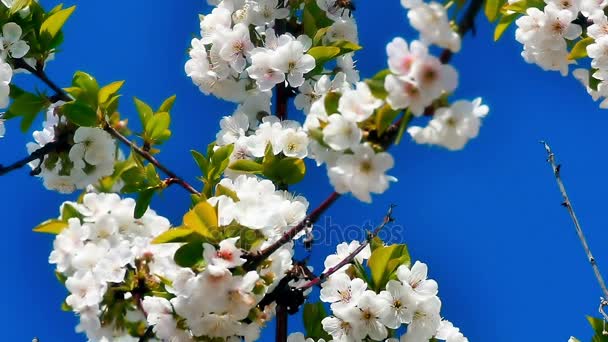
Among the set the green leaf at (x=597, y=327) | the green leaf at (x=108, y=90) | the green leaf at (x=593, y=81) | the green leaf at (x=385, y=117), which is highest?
the green leaf at (x=108, y=90)

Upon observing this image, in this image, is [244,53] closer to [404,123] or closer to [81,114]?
[81,114]

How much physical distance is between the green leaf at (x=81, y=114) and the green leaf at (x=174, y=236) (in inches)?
27.9

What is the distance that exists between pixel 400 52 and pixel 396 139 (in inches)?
7.1

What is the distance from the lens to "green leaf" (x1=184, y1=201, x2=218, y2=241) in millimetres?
1946

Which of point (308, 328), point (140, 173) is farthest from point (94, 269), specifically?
point (308, 328)

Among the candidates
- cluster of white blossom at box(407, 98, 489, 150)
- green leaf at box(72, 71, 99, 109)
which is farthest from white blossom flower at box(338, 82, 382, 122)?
green leaf at box(72, 71, 99, 109)

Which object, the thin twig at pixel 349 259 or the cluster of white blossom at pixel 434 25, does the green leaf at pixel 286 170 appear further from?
the cluster of white blossom at pixel 434 25

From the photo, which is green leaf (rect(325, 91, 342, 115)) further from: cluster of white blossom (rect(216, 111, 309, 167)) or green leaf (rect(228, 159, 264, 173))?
green leaf (rect(228, 159, 264, 173))

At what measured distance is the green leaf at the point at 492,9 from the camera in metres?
2.02

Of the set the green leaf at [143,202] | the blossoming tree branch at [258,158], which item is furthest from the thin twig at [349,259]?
the green leaf at [143,202]

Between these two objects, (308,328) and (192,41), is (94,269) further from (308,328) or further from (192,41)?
(192,41)

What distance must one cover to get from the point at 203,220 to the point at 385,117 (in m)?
0.64

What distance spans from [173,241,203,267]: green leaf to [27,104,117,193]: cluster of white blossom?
754 mm

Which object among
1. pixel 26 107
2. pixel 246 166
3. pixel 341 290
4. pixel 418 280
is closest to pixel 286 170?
pixel 246 166
